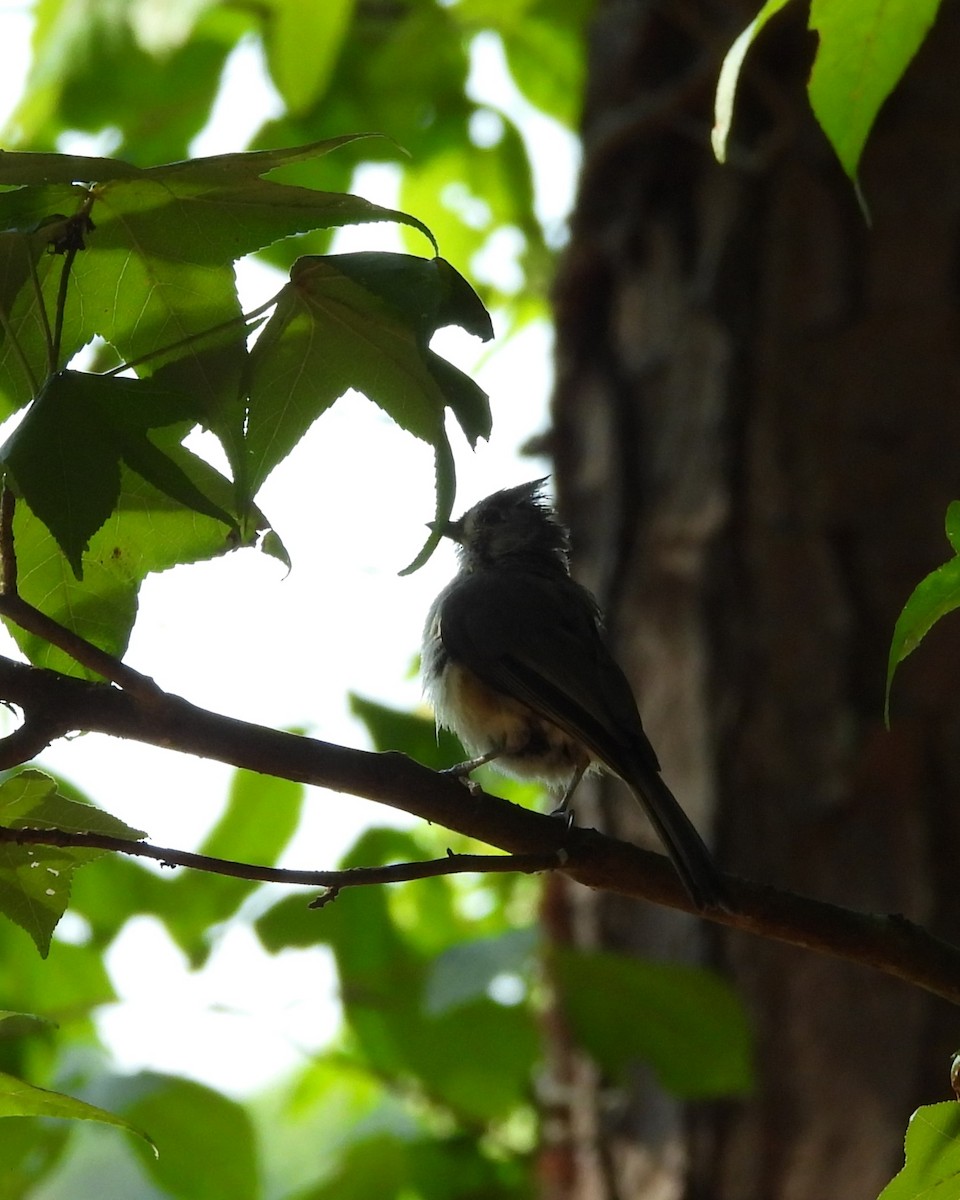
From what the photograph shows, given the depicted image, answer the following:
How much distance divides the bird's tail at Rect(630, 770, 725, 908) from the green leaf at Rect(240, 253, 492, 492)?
660mm

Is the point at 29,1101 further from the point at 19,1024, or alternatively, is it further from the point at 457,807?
the point at 19,1024

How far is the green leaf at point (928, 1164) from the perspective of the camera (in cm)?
141

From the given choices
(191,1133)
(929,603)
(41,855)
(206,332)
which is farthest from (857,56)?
(191,1133)

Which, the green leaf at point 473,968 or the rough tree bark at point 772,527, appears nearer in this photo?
the green leaf at point 473,968

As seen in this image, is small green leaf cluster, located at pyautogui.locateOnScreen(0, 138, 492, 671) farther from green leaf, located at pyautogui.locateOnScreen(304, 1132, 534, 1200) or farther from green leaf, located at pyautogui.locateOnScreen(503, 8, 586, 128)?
green leaf, located at pyautogui.locateOnScreen(503, 8, 586, 128)

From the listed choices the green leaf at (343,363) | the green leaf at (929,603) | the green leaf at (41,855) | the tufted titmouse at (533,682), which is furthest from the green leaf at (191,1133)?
the green leaf at (929,603)

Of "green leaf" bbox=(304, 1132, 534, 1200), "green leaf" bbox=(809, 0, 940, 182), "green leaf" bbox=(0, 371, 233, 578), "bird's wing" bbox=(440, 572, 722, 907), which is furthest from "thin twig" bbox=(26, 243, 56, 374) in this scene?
"green leaf" bbox=(304, 1132, 534, 1200)

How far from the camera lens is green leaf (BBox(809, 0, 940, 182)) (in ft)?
5.19

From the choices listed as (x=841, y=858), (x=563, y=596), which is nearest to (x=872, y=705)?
(x=841, y=858)

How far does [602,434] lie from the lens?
14.5 ft

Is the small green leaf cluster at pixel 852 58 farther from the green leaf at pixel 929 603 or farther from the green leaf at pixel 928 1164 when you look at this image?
the green leaf at pixel 928 1164

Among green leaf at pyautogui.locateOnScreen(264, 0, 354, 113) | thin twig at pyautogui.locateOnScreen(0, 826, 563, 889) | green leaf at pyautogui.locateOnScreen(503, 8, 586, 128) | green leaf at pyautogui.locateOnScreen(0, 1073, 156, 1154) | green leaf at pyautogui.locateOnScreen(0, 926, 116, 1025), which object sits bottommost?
green leaf at pyautogui.locateOnScreen(0, 1073, 156, 1154)

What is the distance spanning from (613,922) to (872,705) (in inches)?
38.1

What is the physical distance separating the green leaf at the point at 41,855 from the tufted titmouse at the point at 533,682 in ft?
3.74
